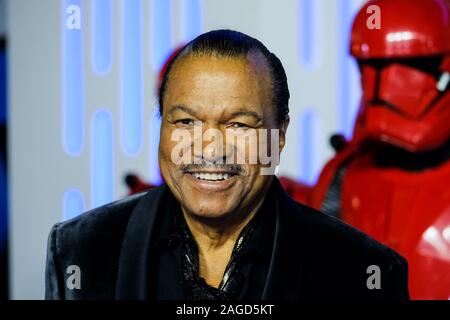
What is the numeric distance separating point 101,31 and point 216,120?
130 centimetres

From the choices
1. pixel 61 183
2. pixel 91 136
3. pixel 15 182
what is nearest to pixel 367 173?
pixel 91 136

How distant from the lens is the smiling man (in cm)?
80

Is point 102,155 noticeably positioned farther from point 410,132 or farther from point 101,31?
point 410,132

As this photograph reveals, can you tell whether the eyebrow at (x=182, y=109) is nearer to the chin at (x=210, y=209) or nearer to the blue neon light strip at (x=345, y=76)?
the chin at (x=210, y=209)

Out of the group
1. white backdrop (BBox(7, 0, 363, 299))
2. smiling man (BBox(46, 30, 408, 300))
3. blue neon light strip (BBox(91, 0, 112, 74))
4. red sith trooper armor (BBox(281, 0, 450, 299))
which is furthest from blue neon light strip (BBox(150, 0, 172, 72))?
smiling man (BBox(46, 30, 408, 300))

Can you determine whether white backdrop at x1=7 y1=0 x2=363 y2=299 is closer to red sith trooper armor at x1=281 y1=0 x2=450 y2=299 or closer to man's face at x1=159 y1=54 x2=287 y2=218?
red sith trooper armor at x1=281 y1=0 x2=450 y2=299

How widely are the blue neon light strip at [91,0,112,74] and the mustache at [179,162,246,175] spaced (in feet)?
4.15

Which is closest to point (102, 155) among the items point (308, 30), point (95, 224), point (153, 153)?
point (153, 153)

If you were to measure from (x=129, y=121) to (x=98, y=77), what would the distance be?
0.15 meters

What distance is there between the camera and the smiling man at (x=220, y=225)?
2.62 feet

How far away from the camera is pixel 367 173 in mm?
1474

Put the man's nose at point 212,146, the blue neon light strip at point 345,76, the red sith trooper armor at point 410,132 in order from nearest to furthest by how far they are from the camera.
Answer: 1. the man's nose at point 212,146
2. the red sith trooper armor at point 410,132
3. the blue neon light strip at point 345,76

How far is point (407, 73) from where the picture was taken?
1.39 metres

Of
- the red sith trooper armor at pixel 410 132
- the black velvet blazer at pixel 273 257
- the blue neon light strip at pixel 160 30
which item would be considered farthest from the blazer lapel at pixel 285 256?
the blue neon light strip at pixel 160 30
